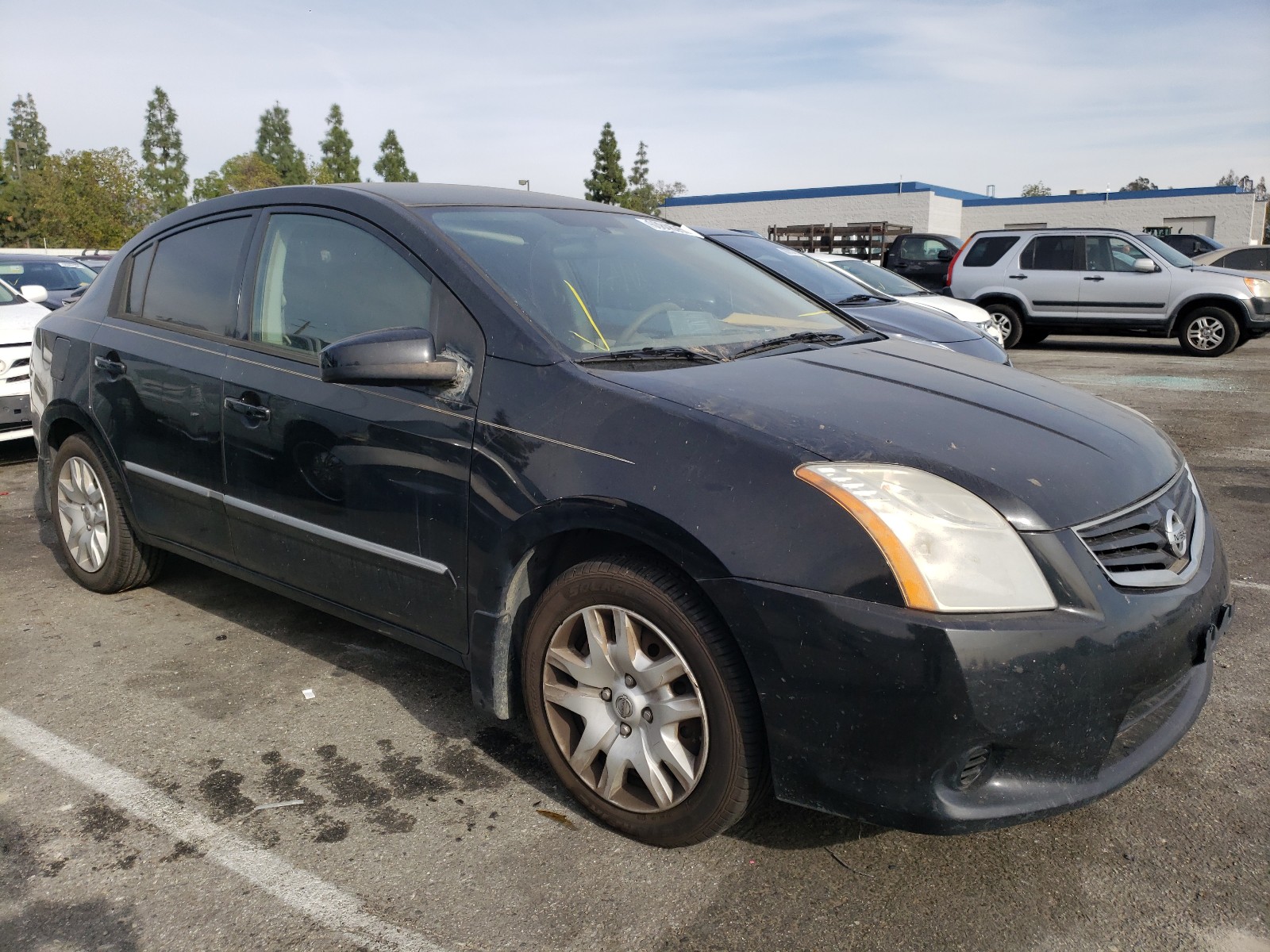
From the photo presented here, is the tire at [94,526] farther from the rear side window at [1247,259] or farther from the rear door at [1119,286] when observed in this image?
the rear side window at [1247,259]

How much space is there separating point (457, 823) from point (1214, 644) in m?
1.98

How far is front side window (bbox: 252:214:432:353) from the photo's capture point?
310 centimetres

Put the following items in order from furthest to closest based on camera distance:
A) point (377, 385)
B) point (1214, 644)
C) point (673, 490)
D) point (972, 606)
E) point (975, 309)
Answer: point (975, 309) → point (377, 385) → point (1214, 644) → point (673, 490) → point (972, 606)

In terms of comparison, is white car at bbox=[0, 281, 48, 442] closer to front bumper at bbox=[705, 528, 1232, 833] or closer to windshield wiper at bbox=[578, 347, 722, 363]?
windshield wiper at bbox=[578, 347, 722, 363]

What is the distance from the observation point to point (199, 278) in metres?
3.84

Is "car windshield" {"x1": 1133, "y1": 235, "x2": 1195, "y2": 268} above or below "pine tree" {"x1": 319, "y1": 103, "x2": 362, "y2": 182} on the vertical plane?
below

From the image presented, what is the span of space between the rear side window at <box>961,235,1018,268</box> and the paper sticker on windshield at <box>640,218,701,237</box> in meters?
12.3

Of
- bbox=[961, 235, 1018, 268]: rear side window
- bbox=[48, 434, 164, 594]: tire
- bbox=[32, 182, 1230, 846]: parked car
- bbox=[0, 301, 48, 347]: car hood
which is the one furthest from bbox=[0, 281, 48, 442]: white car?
bbox=[961, 235, 1018, 268]: rear side window

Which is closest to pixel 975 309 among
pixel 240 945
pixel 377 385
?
pixel 377 385

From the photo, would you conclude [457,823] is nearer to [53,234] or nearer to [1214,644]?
[1214,644]

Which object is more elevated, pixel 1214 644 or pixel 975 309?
pixel 975 309

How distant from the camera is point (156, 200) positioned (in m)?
65.4

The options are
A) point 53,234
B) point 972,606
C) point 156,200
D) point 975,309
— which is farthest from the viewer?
point 156,200

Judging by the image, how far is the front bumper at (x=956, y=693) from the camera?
2094mm
